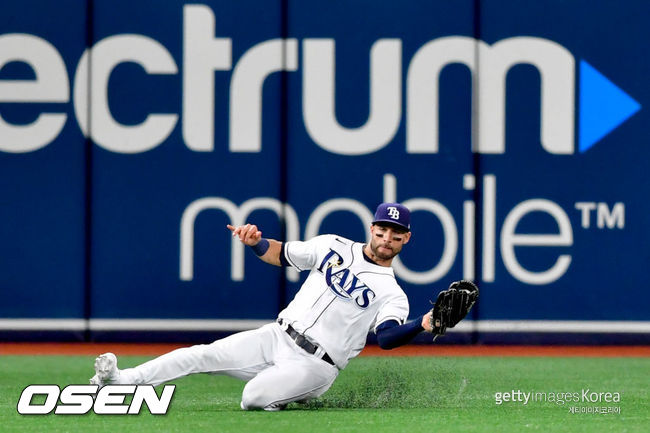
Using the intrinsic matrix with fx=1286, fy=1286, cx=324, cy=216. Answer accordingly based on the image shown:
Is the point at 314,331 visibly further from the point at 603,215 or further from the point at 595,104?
the point at 595,104

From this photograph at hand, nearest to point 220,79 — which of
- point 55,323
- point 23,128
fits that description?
point 23,128

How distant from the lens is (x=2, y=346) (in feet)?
38.1

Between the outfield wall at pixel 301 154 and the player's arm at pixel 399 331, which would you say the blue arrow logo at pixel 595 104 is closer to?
the outfield wall at pixel 301 154

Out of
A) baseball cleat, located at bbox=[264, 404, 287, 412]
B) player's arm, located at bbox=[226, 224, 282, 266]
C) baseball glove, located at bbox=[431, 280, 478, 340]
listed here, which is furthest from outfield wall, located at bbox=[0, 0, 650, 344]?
baseball glove, located at bbox=[431, 280, 478, 340]

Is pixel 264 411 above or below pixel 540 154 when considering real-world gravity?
below

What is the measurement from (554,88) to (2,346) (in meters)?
5.55

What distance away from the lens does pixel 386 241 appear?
7273 mm

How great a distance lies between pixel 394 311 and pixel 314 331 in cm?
50

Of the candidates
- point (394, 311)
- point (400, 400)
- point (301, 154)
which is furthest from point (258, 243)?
point (301, 154)

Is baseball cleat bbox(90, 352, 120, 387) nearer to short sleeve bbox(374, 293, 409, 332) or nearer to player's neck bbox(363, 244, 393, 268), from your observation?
short sleeve bbox(374, 293, 409, 332)

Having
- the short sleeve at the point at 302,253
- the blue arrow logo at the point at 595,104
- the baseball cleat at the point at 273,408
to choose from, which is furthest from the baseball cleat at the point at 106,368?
the blue arrow logo at the point at 595,104

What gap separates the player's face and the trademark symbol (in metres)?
4.86

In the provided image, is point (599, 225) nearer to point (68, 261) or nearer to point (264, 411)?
point (68, 261)

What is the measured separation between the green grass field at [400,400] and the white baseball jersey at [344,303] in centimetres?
39
